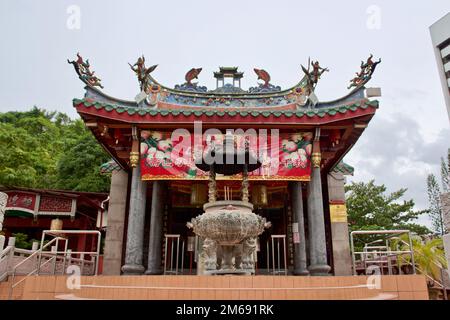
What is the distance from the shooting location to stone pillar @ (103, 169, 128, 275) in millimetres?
11789

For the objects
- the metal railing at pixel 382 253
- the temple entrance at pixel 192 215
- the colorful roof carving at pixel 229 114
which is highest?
the colorful roof carving at pixel 229 114

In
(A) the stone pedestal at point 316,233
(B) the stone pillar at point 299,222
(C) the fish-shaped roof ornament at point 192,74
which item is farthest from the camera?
(C) the fish-shaped roof ornament at point 192,74

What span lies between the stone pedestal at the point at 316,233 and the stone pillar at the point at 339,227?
2498mm

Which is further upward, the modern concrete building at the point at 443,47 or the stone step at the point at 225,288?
the modern concrete building at the point at 443,47

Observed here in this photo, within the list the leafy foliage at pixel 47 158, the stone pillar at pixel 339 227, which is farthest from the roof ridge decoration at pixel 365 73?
the leafy foliage at pixel 47 158

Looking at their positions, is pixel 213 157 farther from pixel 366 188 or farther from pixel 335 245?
pixel 366 188

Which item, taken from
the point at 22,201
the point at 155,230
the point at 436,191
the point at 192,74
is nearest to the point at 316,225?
the point at 155,230

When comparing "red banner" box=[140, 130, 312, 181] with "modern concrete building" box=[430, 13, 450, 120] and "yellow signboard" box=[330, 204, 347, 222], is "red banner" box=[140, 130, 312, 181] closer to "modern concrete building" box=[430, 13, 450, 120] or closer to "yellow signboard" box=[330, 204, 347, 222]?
"yellow signboard" box=[330, 204, 347, 222]

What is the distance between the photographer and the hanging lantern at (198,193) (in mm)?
11734

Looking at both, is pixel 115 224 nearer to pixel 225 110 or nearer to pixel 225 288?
pixel 225 110

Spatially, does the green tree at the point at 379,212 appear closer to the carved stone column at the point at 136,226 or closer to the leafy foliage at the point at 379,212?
the leafy foliage at the point at 379,212

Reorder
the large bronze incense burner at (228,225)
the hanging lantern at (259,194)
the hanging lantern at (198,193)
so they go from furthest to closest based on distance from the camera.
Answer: the hanging lantern at (259,194), the hanging lantern at (198,193), the large bronze incense burner at (228,225)

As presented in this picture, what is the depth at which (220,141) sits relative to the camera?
27.9ft

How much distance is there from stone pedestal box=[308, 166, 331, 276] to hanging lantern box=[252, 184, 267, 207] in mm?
2045
